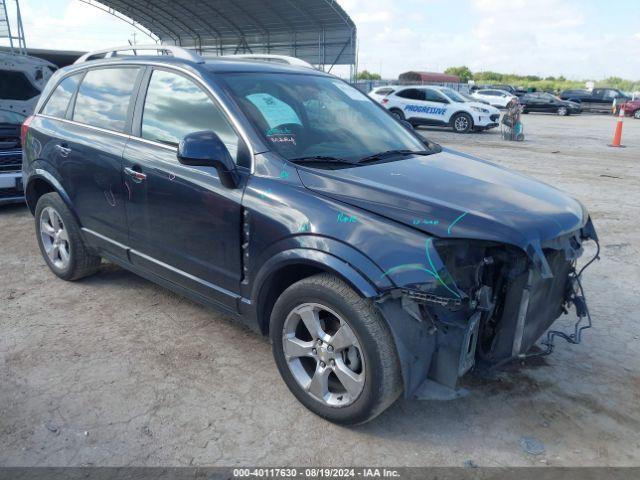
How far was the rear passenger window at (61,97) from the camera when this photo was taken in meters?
4.51

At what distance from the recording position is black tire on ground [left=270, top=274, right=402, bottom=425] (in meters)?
2.50

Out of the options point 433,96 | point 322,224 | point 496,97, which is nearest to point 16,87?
point 322,224

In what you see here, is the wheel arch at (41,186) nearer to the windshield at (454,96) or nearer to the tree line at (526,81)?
the windshield at (454,96)

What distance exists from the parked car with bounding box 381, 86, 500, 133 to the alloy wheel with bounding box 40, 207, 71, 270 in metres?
17.6

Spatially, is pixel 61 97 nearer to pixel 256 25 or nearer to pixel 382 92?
pixel 382 92

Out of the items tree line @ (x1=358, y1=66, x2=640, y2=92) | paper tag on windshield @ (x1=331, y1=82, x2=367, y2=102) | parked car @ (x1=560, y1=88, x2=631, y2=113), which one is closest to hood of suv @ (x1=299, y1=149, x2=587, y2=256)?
paper tag on windshield @ (x1=331, y1=82, x2=367, y2=102)

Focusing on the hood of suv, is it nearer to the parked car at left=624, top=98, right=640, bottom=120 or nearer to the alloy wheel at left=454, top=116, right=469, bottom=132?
the alloy wheel at left=454, top=116, right=469, bottom=132

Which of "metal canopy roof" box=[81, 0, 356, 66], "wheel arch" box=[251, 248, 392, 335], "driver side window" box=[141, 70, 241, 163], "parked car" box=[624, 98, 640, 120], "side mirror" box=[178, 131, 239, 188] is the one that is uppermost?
"metal canopy roof" box=[81, 0, 356, 66]

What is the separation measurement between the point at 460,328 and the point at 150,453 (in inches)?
64.2

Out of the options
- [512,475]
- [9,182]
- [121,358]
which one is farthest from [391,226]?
[9,182]

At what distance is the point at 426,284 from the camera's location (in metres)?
2.38

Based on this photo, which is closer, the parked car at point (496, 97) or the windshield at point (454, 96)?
the windshield at point (454, 96)

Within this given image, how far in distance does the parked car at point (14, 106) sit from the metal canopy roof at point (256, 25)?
16.5 metres

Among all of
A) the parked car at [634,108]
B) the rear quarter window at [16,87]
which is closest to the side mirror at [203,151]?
the rear quarter window at [16,87]
